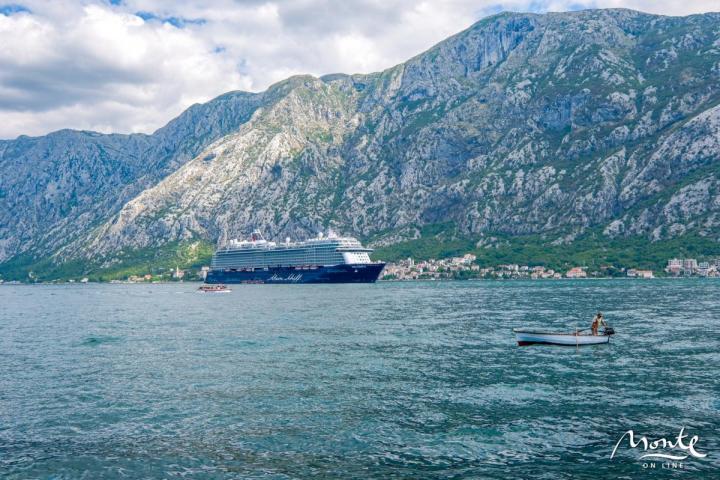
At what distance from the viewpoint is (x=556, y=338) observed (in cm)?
5994

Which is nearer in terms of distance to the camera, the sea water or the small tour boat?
the sea water

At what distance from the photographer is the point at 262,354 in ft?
184

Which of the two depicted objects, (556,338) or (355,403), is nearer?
(355,403)

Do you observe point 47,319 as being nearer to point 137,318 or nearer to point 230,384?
point 137,318

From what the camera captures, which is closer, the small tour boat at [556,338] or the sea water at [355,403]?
the sea water at [355,403]

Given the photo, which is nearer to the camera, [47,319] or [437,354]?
[437,354]

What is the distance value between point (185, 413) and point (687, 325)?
66.6 m

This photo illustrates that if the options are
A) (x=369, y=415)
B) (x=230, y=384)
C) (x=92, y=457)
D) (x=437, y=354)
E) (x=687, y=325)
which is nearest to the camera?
(x=92, y=457)

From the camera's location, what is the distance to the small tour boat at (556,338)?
59719 mm

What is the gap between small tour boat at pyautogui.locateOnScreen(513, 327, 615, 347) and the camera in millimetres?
59719

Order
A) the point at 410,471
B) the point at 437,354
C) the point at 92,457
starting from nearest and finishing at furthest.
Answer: the point at 410,471, the point at 92,457, the point at 437,354

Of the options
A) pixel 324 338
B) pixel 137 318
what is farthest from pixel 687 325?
pixel 137 318

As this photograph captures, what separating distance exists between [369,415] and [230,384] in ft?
46.8

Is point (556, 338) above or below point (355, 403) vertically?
above
